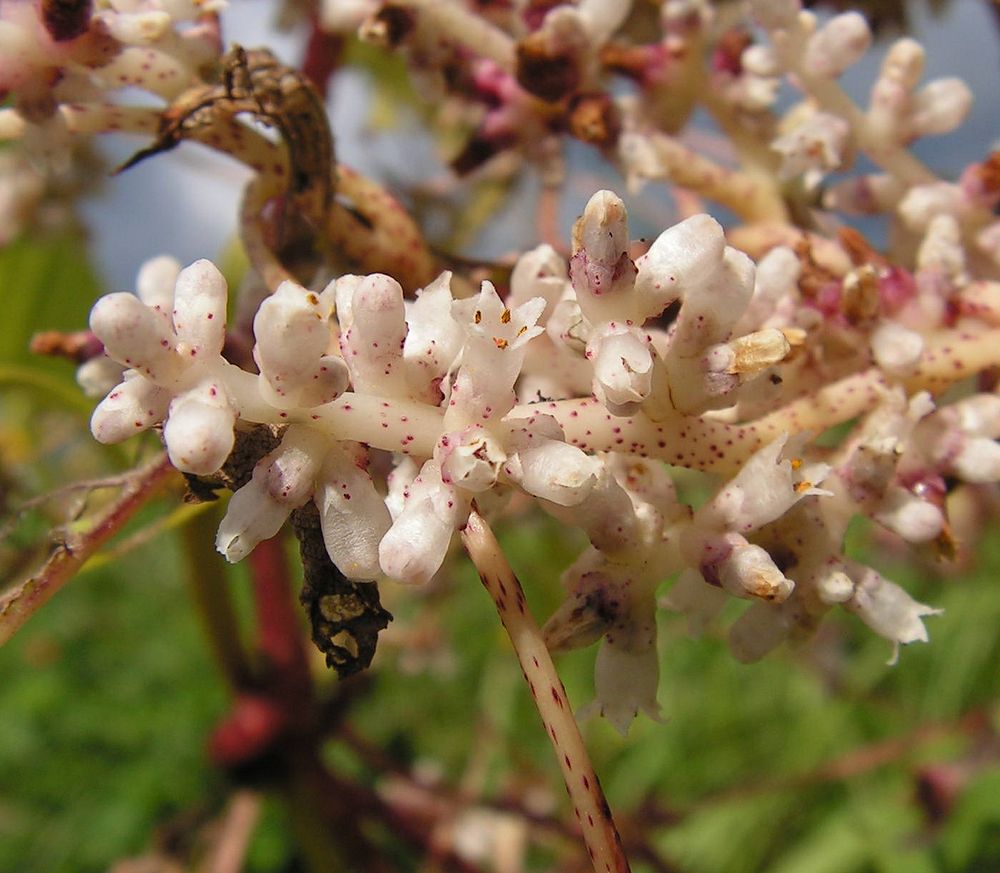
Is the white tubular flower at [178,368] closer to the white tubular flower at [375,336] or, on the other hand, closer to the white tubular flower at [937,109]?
the white tubular flower at [375,336]

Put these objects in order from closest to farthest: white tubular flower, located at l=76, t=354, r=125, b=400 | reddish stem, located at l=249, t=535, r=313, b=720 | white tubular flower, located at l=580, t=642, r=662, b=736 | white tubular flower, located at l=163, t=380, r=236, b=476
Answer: white tubular flower, located at l=163, t=380, r=236, b=476 → white tubular flower, located at l=580, t=642, r=662, b=736 → white tubular flower, located at l=76, t=354, r=125, b=400 → reddish stem, located at l=249, t=535, r=313, b=720

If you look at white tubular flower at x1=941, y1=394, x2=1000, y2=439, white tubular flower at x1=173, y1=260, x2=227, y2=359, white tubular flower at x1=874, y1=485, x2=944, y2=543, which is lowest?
white tubular flower at x1=874, y1=485, x2=944, y2=543

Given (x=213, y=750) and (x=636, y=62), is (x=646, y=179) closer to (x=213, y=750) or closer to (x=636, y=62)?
(x=636, y=62)

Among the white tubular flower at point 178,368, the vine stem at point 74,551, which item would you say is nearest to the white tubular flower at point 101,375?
the vine stem at point 74,551

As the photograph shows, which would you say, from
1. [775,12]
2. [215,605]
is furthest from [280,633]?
[775,12]

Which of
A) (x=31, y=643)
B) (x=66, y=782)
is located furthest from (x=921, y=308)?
(x=31, y=643)

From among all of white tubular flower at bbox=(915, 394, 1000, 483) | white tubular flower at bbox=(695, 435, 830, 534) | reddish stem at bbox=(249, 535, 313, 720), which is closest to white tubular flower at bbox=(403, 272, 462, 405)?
white tubular flower at bbox=(695, 435, 830, 534)

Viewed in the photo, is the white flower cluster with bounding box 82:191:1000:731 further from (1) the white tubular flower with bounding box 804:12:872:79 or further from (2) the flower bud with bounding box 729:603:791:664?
A: (1) the white tubular flower with bounding box 804:12:872:79
